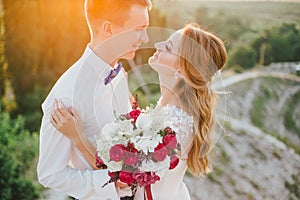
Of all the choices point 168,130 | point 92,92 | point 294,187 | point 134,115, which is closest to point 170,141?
point 168,130

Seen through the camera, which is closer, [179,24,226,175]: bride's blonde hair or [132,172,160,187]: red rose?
[132,172,160,187]: red rose

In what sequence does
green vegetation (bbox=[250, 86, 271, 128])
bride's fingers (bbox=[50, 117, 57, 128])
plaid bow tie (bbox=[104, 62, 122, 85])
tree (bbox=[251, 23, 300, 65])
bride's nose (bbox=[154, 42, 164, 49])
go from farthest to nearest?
green vegetation (bbox=[250, 86, 271, 128]) → tree (bbox=[251, 23, 300, 65]) → bride's nose (bbox=[154, 42, 164, 49]) → plaid bow tie (bbox=[104, 62, 122, 85]) → bride's fingers (bbox=[50, 117, 57, 128])

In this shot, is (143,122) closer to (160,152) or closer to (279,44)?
(160,152)

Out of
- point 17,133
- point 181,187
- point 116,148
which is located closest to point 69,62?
point 17,133

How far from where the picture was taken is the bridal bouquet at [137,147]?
5.61 feet

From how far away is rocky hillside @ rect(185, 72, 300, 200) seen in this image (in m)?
4.18

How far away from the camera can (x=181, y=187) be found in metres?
2.24

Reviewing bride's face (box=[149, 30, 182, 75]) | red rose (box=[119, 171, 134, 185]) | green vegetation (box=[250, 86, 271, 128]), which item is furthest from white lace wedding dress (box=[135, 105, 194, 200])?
green vegetation (box=[250, 86, 271, 128])

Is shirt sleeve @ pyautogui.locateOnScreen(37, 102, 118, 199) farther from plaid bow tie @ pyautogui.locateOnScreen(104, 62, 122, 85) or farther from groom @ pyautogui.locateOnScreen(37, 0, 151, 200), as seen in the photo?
plaid bow tie @ pyautogui.locateOnScreen(104, 62, 122, 85)

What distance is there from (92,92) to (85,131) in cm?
14

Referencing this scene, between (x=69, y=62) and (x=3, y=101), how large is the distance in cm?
66

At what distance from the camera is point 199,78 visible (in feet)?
6.97

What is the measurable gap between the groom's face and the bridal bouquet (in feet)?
0.89

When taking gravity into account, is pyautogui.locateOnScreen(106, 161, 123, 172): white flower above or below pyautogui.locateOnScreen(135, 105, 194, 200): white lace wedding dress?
above
